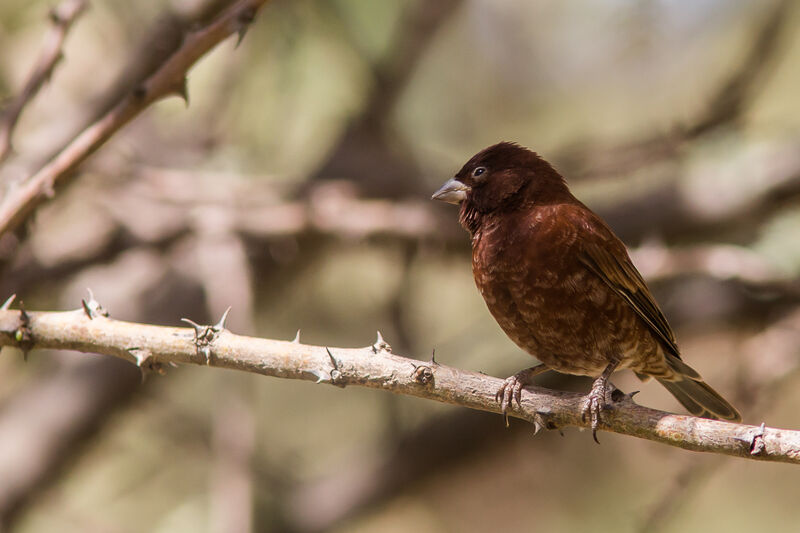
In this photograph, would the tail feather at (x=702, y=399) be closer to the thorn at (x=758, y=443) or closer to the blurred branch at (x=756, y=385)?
the blurred branch at (x=756, y=385)

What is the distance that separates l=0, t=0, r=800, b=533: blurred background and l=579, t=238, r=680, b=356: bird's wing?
91 centimetres

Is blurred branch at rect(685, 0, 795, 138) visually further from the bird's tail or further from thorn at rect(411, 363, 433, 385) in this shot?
thorn at rect(411, 363, 433, 385)

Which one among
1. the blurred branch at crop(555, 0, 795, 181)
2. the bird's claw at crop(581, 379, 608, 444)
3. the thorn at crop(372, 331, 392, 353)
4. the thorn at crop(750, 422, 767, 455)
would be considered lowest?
the thorn at crop(750, 422, 767, 455)

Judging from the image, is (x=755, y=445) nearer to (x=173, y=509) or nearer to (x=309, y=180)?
(x=309, y=180)

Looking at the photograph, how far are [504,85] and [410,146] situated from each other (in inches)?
79.5

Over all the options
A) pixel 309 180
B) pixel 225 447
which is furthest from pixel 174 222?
pixel 225 447

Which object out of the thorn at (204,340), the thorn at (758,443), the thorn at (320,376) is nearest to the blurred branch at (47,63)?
the thorn at (204,340)

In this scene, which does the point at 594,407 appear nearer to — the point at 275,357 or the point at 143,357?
the point at 275,357

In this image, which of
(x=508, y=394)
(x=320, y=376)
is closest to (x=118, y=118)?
(x=320, y=376)

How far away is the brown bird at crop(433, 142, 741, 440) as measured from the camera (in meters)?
3.45

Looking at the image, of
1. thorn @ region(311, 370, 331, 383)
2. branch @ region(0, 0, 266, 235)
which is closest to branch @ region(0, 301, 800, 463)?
thorn @ region(311, 370, 331, 383)

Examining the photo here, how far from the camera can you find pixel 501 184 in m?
3.83

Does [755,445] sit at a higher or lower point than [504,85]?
lower

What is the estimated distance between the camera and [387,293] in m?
6.26
